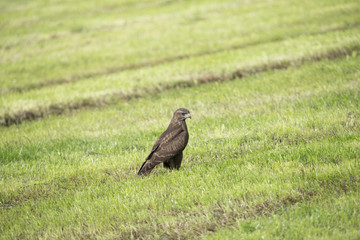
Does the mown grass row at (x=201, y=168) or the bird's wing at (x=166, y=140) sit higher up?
the bird's wing at (x=166, y=140)

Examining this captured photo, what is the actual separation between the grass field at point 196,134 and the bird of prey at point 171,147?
0.24m

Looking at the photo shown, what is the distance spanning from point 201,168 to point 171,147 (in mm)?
754

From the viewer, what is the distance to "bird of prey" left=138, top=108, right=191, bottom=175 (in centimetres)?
735

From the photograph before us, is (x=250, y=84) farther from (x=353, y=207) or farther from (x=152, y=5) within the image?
(x=152, y=5)

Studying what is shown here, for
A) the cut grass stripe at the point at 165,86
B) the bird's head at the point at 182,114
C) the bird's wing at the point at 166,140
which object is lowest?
the cut grass stripe at the point at 165,86

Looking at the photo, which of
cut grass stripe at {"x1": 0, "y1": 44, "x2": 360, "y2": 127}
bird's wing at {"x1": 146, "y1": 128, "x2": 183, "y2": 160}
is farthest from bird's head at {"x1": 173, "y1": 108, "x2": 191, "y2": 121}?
cut grass stripe at {"x1": 0, "y1": 44, "x2": 360, "y2": 127}

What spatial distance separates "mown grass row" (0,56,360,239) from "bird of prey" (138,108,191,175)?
0.83 feet

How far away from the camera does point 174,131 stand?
7.57m

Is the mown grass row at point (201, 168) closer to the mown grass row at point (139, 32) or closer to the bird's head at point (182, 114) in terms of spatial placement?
the bird's head at point (182, 114)

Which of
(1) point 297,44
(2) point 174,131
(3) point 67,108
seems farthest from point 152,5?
(2) point 174,131

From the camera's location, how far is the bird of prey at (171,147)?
7.35 m

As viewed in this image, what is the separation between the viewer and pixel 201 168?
299 inches

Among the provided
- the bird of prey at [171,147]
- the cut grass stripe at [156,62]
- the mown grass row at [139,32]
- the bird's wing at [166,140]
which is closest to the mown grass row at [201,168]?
the bird of prey at [171,147]

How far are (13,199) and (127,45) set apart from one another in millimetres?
17866
